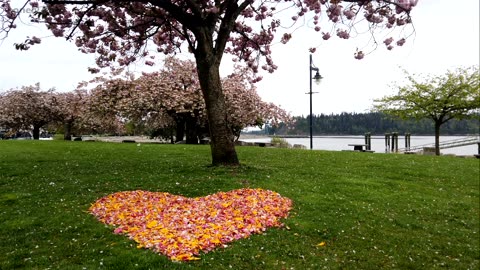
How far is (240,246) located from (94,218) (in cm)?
398

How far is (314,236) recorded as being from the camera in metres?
8.25

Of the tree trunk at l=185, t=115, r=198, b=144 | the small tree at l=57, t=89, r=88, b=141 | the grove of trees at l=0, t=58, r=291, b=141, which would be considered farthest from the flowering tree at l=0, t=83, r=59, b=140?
the tree trunk at l=185, t=115, r=198, b=144

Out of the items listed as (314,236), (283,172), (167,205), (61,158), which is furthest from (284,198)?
(61,158)

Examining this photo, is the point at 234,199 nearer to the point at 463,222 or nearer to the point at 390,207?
the point at 390,207

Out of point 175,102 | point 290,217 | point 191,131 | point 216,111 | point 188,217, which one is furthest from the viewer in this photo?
point 191,131

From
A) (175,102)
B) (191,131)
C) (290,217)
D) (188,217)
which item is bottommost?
(290,217)

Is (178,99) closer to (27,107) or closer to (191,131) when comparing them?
(191,131)

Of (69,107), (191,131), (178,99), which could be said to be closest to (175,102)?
(178,99)

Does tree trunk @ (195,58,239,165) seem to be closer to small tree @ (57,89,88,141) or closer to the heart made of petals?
the heart made of petals

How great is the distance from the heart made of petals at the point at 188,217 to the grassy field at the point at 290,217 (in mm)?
275

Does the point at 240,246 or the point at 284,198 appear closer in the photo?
the point at 240,246

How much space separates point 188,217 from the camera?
8.72 metres

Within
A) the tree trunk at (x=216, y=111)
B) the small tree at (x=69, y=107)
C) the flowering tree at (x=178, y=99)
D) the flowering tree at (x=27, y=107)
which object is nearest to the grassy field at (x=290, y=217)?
the tree trunk at (x=216, y=111)

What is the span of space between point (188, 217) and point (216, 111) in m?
7.04
